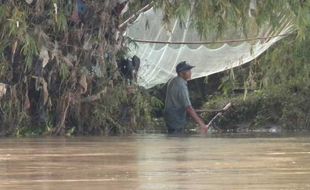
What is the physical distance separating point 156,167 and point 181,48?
28.1 ft

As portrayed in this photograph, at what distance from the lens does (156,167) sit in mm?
6648

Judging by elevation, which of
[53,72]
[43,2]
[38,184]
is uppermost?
[43,2]

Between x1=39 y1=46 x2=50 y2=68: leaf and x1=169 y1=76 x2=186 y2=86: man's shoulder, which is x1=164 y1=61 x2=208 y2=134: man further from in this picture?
x1=39 y1=46 x2=50 y2=68: leaf

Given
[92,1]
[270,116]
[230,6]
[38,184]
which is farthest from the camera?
[270,116]

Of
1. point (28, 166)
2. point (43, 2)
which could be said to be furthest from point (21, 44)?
point (28, 166)

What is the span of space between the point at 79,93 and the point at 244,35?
8.89ft

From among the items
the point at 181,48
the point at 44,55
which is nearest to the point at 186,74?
the point at 181,48

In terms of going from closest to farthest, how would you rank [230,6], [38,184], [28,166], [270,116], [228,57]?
1. [38,184]
2. [28,166]
3. [230,6]
4. [228,57]
5. [270,116]

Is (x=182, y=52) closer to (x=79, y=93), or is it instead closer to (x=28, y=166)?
(x=79, y=93)

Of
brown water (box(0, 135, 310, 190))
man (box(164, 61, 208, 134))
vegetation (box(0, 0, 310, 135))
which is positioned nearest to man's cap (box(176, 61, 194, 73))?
man (box(164, 61, 208, 134))

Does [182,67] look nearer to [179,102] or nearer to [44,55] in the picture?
[179,102]

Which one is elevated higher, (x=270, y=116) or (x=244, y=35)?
(x=244, y=35)

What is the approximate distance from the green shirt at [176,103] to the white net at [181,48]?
1.62ft

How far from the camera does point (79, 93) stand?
12.9 meters
